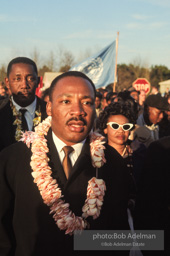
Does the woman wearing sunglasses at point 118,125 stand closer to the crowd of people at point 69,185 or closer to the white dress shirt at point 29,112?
the white dress shirt at point 29,112

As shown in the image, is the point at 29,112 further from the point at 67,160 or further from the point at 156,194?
the point at 156,194

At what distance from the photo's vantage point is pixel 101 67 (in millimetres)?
12523

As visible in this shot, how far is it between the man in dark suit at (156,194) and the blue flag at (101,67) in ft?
31.1

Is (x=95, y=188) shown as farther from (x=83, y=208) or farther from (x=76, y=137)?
(x=76, y=137)

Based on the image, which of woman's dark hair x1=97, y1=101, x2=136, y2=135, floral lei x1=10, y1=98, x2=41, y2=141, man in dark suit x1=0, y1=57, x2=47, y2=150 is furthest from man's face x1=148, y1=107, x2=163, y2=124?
floral lei x1=10, y1=98, x2=41, y2=141

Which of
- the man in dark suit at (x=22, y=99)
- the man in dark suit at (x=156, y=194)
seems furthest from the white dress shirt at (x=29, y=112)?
the man in dark suit at (x=156, y=194)

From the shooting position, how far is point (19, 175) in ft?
8.14

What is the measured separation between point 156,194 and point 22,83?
2.86 metres

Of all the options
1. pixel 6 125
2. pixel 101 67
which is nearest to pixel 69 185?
pixel 6 125

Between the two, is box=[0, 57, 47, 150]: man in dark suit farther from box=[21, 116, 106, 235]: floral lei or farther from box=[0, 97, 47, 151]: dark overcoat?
box=[21, 116, 106, 235]: floral lei

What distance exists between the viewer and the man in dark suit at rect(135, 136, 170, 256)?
2.47 m

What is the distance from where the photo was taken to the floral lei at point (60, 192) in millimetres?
2396

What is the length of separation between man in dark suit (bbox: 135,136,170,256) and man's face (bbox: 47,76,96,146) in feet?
1.73

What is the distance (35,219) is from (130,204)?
1387 millimetres
